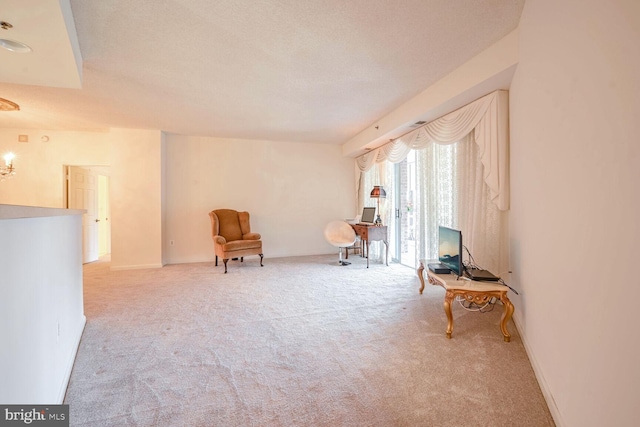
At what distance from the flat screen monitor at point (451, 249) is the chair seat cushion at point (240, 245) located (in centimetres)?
324

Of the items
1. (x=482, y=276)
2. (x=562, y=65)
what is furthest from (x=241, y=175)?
(x=562, y=65)

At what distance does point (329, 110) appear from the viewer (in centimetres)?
416

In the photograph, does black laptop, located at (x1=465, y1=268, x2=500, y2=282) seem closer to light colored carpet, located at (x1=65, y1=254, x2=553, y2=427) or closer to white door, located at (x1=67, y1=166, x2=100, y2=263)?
light colored carpet, located at (x1=65, y1=254, x2=553, y2=427)

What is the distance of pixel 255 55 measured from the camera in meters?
2.61

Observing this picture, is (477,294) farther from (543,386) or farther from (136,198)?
(136,198)

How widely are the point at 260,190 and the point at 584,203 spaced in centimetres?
546

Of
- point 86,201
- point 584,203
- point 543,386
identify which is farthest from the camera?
point 86,201

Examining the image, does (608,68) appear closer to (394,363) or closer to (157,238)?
(394,363)

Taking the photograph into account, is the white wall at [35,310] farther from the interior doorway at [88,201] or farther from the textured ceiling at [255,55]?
the interior doorway at [88,201]

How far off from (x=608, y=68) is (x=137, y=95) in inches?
173

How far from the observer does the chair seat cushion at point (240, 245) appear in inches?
188

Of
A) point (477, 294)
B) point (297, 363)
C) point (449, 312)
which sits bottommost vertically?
point (297, 363)

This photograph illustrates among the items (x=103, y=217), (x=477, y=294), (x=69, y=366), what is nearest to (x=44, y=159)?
(x=103, y=217)

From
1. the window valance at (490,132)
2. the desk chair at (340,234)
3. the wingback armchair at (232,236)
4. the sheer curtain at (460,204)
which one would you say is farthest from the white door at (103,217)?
the window valance at (490,132)
